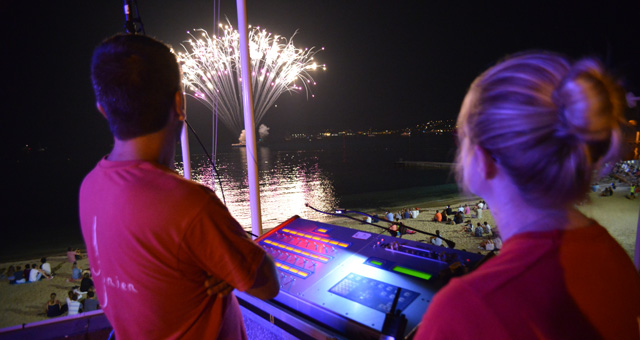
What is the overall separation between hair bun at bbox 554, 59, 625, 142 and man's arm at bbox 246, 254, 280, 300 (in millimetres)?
943

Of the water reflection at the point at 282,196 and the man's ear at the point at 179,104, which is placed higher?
the man's ear at the point at 179,104

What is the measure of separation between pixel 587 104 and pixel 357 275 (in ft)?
4.16

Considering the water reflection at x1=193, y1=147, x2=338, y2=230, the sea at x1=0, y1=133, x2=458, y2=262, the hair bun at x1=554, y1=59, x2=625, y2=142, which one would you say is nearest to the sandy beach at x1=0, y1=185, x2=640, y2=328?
the sea at x1=0, y1=133, x2=458, y2=262

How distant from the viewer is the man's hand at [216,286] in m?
1.09

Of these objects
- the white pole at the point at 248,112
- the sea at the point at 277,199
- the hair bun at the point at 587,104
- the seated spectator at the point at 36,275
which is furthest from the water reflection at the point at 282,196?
the hair bun at the point at 587,104

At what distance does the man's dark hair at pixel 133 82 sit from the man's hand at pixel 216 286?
0.59 meters

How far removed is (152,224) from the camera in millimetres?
938

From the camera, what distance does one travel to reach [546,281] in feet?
1.89

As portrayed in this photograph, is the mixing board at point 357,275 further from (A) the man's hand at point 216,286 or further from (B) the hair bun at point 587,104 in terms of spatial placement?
(B) the hair bun at point 587,104

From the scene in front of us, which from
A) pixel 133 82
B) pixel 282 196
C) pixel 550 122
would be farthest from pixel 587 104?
pixel 282 196

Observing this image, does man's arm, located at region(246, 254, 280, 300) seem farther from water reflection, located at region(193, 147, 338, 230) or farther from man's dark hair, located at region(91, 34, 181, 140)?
water reflection, located at region(193, 147, 338, 230)

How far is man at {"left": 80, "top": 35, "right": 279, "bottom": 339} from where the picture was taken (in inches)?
37.9

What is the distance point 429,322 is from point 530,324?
0.58ft

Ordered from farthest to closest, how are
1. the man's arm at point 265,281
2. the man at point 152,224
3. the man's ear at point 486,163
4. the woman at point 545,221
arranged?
the man's arm at point 265,281 → the man at point 152,224 → the man's ear at point 486,163 → the woman at point 545,221
